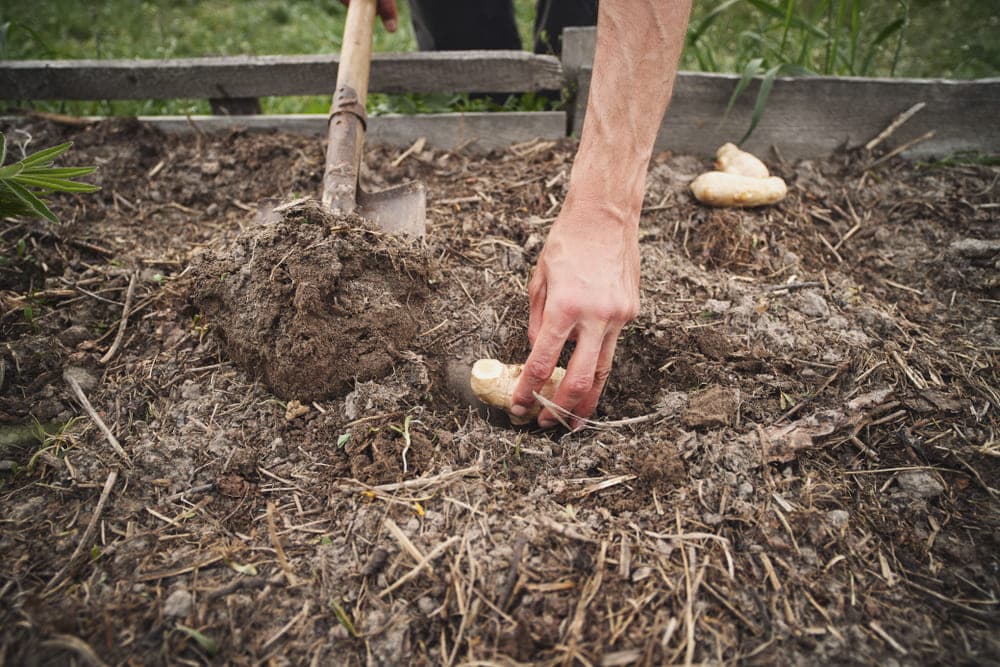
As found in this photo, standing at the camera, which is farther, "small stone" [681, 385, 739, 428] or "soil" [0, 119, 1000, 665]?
"small stone" [681, 385, 739, 428]

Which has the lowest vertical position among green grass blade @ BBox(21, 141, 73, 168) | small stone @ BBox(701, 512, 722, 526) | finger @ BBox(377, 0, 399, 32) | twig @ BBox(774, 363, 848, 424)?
small stone @ BBox(701, 512, 722, 526)

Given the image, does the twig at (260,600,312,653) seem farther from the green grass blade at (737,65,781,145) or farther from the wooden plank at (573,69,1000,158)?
the green grass blade at (737,65,781,145)

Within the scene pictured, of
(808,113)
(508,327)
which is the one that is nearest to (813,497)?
(508,327)

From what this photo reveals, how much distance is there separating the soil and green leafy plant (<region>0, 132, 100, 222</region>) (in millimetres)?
389

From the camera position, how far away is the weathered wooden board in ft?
8.04

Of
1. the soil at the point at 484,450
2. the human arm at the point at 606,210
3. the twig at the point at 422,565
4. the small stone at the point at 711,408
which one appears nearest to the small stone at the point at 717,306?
the soil at the point at 484,450

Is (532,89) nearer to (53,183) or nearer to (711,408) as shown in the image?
(711,408)

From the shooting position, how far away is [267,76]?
2625 mm

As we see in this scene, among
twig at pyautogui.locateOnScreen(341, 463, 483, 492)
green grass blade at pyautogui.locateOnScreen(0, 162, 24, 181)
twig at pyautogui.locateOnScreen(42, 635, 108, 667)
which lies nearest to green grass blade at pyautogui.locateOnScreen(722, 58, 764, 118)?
twig at pyautogui.locateOnScreen(341, 463, 483, 492)

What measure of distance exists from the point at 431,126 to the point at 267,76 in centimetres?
76

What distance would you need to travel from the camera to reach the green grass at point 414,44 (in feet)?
8.80

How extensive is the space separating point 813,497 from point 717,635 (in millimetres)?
451

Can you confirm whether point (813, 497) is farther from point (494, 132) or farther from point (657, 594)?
point (494, 132)

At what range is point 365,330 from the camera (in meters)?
1.71
